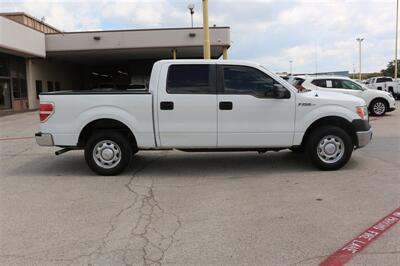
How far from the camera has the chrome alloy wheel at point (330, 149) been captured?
721 cm

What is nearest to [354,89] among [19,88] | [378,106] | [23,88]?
[378,106]

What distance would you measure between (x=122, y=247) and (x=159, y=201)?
1577mm

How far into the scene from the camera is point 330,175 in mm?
6969

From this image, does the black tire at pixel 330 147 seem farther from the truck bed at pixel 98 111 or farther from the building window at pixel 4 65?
the building window at pixel 4 65

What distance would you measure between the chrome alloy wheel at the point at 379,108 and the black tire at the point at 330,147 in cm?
1129

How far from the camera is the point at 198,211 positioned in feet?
17.3

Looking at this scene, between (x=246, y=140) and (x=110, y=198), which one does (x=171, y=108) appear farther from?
(x=110, y=198)

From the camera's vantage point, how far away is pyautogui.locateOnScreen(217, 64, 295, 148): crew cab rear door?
704 cm

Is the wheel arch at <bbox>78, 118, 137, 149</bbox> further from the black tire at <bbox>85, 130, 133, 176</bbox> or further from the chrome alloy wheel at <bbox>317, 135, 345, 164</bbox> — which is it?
the chrome alloy wheel at <bbox>317, 135, 345, 164</bbox>

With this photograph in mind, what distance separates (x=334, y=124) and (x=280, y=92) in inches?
48.0

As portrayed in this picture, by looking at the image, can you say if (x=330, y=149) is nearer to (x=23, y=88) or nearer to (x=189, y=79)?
(x=189, y=79)

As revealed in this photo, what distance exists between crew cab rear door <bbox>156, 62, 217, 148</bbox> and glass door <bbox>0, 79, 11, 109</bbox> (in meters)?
22.2

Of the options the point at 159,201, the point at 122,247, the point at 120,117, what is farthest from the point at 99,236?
the point at 120,117

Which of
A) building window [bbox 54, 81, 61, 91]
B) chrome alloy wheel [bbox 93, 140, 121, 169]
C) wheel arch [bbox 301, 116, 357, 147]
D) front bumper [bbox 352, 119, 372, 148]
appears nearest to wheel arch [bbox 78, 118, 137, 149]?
chrome alloy wheel [bbox 93, 140, 121, 169]
